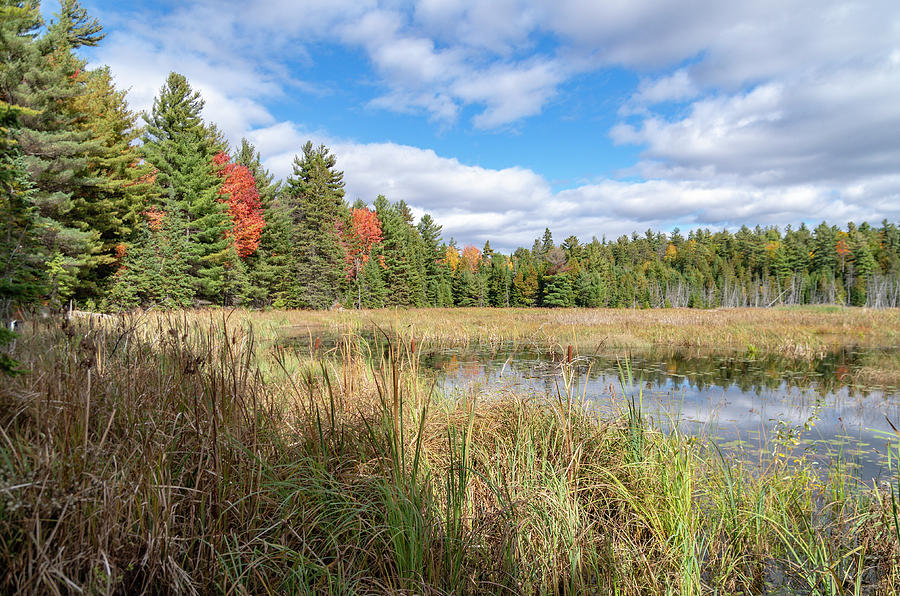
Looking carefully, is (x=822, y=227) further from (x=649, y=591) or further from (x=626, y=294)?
(x=649, y=591)

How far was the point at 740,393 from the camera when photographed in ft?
26.2

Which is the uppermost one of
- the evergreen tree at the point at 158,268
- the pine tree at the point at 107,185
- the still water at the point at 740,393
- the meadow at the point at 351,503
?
the pine tree at the point at 107,185

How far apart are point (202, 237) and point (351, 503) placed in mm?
25308

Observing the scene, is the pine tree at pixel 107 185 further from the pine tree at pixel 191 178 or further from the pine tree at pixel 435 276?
the pine tree at pixel 435 276

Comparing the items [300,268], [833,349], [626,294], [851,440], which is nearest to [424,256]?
[300,268]

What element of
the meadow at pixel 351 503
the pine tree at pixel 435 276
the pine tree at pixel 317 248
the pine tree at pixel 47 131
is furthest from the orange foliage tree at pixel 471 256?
the meadow at pixel 351 503

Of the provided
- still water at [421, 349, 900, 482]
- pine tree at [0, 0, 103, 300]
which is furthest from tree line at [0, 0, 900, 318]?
still water at [421, 349, 900, 482]

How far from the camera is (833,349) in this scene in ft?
44.4

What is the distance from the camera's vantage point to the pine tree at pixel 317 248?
105ft

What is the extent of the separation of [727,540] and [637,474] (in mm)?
633

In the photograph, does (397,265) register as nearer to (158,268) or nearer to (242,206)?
(242,206)

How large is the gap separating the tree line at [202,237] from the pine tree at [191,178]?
10 cm

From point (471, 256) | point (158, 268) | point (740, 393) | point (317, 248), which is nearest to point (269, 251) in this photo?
point (317, 248)

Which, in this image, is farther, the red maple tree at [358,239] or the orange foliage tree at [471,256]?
the orange foliage tree at [471,256]
